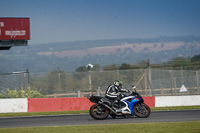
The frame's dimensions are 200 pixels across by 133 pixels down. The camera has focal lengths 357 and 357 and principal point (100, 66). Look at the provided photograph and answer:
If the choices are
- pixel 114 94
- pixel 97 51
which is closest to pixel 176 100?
pixel 114 94

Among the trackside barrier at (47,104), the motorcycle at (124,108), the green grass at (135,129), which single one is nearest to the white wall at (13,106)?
the trackside barrier at (47,104)

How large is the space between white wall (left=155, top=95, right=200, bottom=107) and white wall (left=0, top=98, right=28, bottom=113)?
8.05 m

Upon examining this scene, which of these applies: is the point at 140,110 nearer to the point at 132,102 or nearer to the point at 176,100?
the point at 132,102

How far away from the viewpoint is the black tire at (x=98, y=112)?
14.1 meters

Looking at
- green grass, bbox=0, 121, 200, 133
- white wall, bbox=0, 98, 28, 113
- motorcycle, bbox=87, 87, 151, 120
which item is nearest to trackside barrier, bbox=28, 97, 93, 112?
white wall, bbox=0, 98, 28, 113

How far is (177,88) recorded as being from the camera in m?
25.5

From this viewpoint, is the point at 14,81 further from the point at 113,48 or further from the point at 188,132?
the point at 113,48

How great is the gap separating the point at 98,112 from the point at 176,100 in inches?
388

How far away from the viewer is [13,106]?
2112 centimetres

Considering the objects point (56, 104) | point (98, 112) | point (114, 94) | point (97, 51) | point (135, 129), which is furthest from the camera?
point (97, 51)

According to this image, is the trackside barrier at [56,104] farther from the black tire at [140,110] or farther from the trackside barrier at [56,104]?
the black tire at [140,110]

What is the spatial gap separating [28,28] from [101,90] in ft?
27.9

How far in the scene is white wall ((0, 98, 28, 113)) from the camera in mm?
21047

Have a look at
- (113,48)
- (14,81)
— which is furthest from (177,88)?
(113,48)
